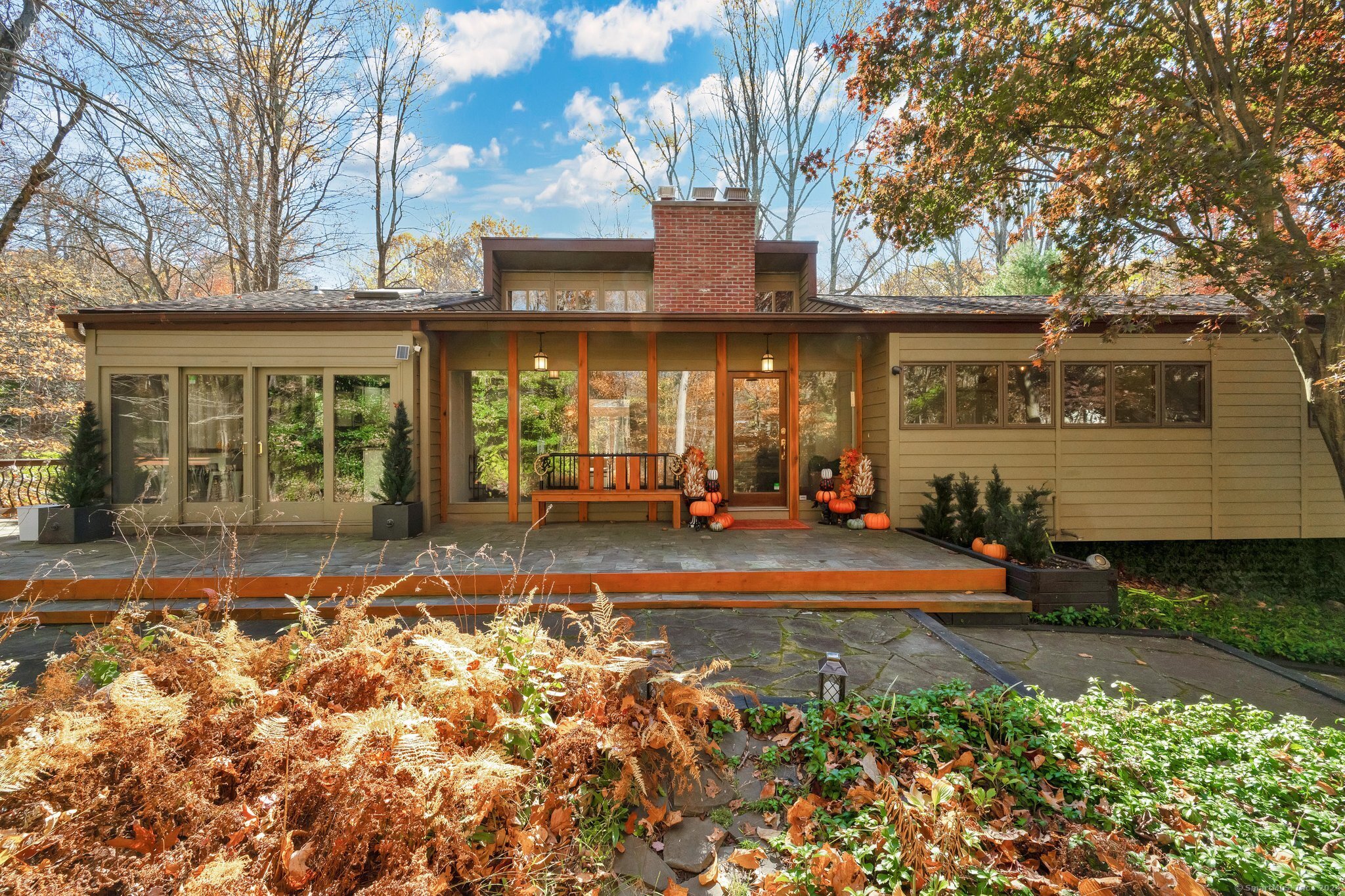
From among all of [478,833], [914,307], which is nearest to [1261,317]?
[914,307]

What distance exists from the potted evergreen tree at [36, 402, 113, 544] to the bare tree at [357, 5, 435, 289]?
30.0 feet

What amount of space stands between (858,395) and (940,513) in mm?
2251

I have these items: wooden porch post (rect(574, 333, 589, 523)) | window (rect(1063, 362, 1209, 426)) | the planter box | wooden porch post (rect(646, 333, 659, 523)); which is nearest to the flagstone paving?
the planter box

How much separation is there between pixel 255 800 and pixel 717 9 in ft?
59.6

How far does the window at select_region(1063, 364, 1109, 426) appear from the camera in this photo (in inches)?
285

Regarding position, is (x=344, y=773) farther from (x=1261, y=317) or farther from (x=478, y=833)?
(x=1261, y=317)

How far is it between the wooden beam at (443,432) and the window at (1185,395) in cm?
993

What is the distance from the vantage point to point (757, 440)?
8172 millimetres

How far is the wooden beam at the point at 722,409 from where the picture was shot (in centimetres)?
809

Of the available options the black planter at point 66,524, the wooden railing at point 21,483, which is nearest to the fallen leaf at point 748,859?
the black planter at point 66,524

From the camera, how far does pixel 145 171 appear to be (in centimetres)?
503

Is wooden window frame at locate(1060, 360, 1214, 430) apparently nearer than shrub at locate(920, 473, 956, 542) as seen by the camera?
No

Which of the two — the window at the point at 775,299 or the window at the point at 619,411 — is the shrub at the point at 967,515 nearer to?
the window at the point at 619,411

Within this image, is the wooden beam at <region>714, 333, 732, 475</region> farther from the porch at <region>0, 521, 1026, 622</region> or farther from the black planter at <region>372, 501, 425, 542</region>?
the black planter at <region>372, 501, 425, 542</region>
